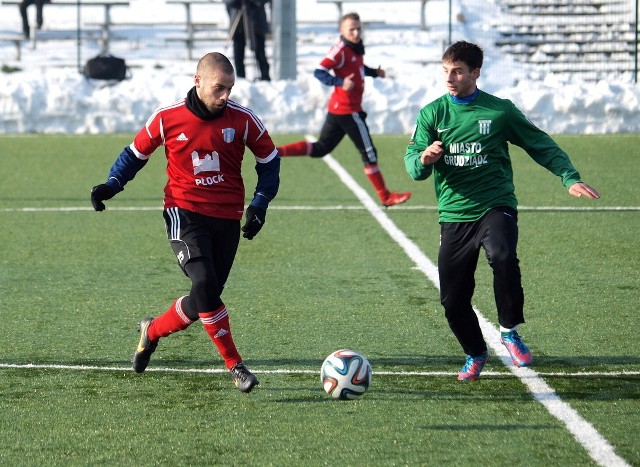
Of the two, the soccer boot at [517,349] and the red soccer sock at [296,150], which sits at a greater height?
the soccer boot at [517,349]

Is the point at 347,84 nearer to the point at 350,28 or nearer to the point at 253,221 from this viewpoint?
the point at 350,28

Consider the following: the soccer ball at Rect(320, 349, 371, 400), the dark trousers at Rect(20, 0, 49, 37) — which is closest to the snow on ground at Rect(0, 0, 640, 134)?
the dark trousers at Rect(20, 0, 49, 37)

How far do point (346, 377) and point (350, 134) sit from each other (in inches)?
309

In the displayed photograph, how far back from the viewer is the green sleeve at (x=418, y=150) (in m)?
7.09

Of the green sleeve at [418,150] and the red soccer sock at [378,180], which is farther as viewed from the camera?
the red soccer sock at [378,180]

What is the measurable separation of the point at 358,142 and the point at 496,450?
849 centimetres

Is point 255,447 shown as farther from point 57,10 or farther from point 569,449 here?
point 57,10

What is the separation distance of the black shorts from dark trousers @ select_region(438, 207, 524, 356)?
121 cm

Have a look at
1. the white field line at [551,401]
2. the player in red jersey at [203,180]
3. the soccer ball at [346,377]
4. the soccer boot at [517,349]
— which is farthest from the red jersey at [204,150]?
the white field line at [551,401]

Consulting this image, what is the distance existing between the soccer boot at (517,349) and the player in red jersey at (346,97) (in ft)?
21.4

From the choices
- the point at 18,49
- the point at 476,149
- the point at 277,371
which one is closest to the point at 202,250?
the point at 277,371

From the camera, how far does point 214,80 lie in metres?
6.81

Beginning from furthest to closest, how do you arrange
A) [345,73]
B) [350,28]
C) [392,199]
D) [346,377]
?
1. [345,73]
2. [350,28]
3. [392,199]
4. [346,377]

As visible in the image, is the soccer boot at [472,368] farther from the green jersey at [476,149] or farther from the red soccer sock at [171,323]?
the red soccer sock at [171,323]
